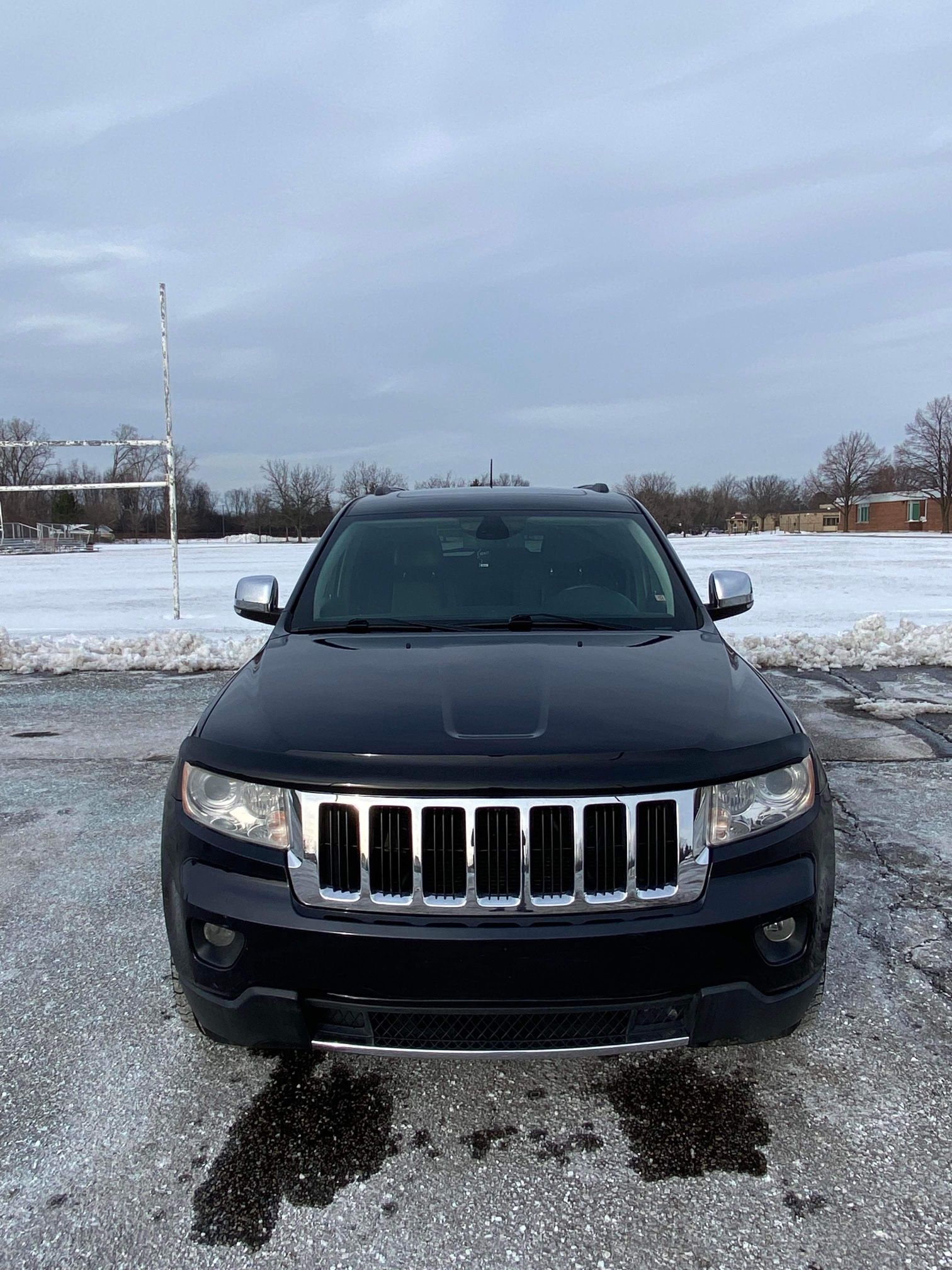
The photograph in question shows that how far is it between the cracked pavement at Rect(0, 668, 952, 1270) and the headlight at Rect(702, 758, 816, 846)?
75 centimetres

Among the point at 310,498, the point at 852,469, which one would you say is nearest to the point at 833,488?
the point at 852,469

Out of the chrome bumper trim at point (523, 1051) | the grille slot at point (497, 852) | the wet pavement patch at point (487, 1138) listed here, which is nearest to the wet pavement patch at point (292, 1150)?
the wet pavement patch at point (487, 1138)

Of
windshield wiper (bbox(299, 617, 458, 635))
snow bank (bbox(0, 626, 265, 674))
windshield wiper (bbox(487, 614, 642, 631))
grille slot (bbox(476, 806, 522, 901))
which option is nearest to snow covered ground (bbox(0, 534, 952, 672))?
snow bank (bbox(0, 626, 265, 674))

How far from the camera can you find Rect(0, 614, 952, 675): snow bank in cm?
805

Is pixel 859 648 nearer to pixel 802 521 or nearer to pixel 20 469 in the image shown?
pixel 20 469

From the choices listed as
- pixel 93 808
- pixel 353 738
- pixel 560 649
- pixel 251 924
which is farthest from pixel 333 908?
pixel 93 808

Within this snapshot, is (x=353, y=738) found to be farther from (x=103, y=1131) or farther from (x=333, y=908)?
(x=103, y=1131)

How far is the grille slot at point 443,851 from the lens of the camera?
1795 millimetres

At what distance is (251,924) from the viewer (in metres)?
1.83

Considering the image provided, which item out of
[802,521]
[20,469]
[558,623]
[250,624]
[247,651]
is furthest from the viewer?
[802,521]

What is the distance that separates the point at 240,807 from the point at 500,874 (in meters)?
0.65

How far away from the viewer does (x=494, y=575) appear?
3.30m

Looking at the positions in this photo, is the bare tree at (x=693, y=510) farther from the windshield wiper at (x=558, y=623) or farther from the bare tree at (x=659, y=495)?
the windshield wiper at (x=558, y=623)

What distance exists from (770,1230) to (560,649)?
4.94 feet
